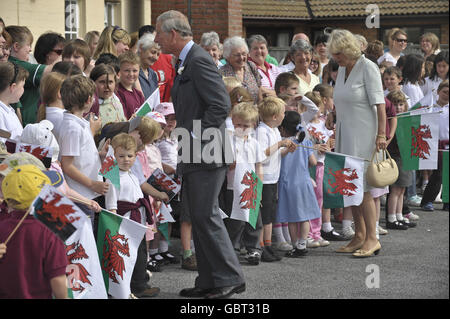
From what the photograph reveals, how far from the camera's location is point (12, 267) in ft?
13.2

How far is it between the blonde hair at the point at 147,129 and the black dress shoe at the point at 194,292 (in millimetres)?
1290

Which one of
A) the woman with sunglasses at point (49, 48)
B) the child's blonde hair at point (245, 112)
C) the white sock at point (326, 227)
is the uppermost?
the woman with sunglasses at point (49, 48)

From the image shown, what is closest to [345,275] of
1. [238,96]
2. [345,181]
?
[345,181]

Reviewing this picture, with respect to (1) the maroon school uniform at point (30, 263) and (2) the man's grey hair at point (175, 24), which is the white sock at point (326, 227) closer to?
(2) the man's grey hair at point (175, 24)

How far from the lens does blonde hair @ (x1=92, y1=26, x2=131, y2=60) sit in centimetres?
877

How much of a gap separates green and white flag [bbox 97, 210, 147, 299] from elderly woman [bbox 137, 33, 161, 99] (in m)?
3.11

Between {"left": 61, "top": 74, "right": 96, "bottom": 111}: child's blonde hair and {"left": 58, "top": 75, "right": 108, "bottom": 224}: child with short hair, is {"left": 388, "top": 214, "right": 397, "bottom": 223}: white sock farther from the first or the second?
{"left": 61, "top": 74, "right": 96, "bottom": 111}: child's blonde hair

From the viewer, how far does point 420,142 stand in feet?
29.8

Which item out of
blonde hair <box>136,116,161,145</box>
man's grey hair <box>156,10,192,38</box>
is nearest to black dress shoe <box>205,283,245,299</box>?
blonde hair <box>136,116,161,145</box>

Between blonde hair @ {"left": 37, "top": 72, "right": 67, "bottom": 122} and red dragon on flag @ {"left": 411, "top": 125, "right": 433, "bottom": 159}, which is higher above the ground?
blonde hair @ {"left": 37, "top": 72, "right": 67, "bottom": 122}

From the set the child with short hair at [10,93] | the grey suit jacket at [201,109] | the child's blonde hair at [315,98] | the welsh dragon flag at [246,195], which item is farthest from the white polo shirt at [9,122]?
the child's blonde hair at [315,98]

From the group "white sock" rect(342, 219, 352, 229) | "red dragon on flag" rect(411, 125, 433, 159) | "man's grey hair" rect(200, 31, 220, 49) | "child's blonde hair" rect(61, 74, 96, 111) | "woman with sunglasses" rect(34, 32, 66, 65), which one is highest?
"man's grey hair" rect(200, 31, 220, 49)

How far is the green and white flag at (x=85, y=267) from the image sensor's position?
5.14 m
